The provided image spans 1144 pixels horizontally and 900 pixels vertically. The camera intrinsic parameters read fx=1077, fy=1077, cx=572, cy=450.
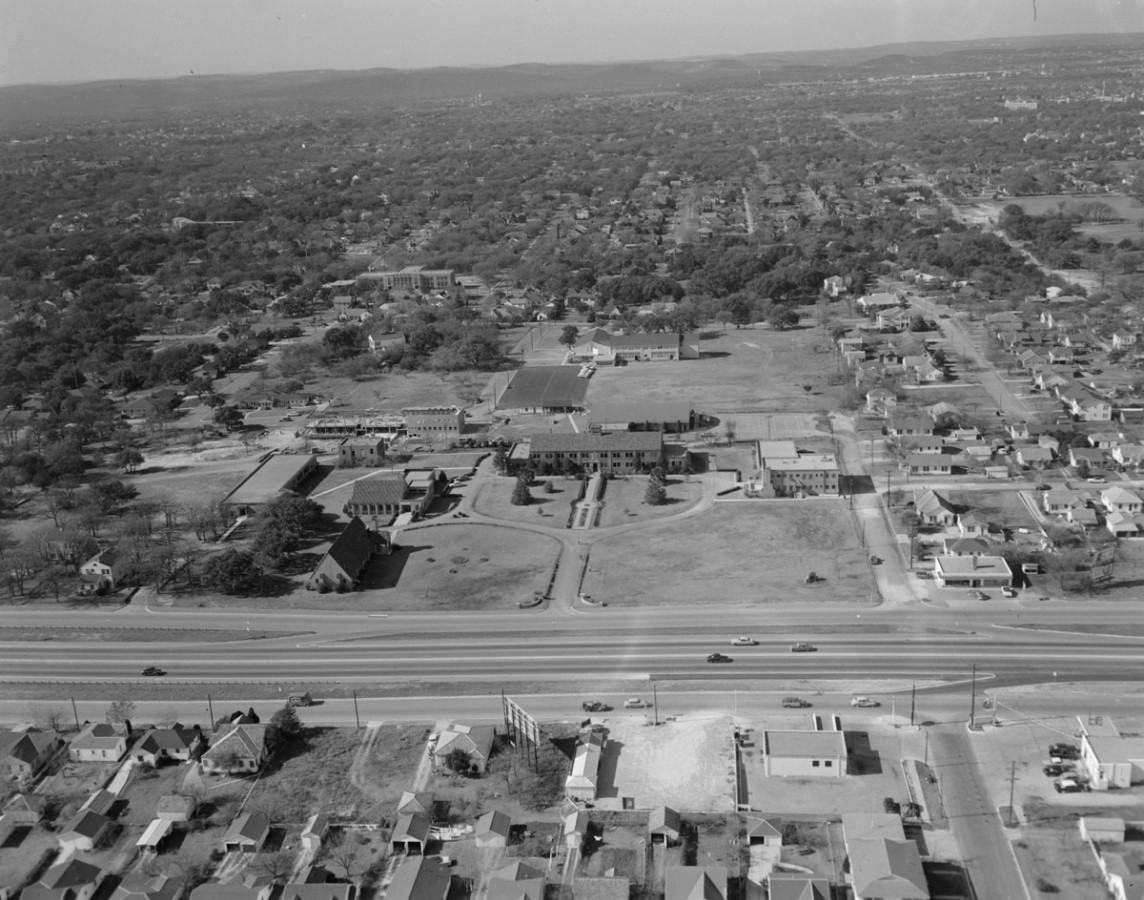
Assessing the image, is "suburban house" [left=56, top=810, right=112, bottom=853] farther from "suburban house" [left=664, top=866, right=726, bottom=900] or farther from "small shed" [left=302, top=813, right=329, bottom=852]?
"suburban house" [left=664, top=866, right=726, bottom=900]

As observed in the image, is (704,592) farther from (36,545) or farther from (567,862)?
(36,545)

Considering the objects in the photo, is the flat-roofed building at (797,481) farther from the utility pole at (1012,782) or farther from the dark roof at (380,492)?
the utility pole at (1012,782)

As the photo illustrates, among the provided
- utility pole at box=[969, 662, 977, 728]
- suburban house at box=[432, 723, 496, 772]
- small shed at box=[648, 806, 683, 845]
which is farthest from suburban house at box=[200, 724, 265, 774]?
utility pole at box=[969, 662, 977, 728]

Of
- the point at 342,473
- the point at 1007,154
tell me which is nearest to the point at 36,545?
the point at 342,473

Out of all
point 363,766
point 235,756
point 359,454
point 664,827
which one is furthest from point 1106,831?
point 359,454

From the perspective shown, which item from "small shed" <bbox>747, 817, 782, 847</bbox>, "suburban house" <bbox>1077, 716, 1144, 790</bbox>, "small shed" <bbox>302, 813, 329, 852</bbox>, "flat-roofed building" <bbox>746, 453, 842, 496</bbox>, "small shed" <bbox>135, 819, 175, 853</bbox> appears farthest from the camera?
"flat-roofed building" <bbox>746, 453, 842, 496</bbox>

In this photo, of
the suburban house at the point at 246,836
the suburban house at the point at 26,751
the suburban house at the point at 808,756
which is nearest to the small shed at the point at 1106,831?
the suburban house at the point at 808,756

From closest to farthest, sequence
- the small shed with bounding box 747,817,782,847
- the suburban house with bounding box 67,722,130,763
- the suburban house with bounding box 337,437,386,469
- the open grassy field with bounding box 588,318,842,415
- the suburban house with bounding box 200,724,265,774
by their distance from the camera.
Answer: the small shed with bounding box 747,817,782,847 < the suburban house with bounding box 200,724,265,774 < the suburban house with bounding box 67,722,130,763 < the suburban house with bounding box 337,437,386,469 < the open grassy field with bounding box 588,318,842,415
